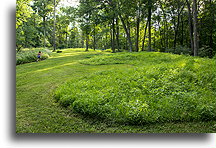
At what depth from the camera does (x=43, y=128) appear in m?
3.06

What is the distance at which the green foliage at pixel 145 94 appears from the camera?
10.5 feet

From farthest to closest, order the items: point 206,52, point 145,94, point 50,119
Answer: point 206,52 → point 145,94 → point 50,119

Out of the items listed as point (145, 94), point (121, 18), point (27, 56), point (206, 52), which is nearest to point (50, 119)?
point (145, 94)

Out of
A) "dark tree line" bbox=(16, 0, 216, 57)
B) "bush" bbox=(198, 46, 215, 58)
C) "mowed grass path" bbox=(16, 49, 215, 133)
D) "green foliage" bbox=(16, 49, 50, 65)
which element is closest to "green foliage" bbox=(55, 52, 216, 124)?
"mowed grass path" bbox=(16, 49, 215, 133)

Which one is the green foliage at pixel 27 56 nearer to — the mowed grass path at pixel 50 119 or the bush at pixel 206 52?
the mowed grass path at pixel 50 119

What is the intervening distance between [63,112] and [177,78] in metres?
2.95

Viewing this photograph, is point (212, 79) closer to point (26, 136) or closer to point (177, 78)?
point (177, 78)

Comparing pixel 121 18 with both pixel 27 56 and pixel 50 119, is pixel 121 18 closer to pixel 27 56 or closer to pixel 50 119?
pixel 27 56

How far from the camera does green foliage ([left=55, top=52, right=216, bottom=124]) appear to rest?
10.5ft

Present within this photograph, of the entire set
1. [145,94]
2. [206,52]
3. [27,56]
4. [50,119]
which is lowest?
[50,119]

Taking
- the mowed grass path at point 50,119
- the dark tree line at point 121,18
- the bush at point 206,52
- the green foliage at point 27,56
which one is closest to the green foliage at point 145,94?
the mowed grass path at point 50,119

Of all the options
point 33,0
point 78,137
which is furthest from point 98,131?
point 33,0

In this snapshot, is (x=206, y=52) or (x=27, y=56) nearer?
(x=27, y=56)

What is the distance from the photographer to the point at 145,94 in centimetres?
392
